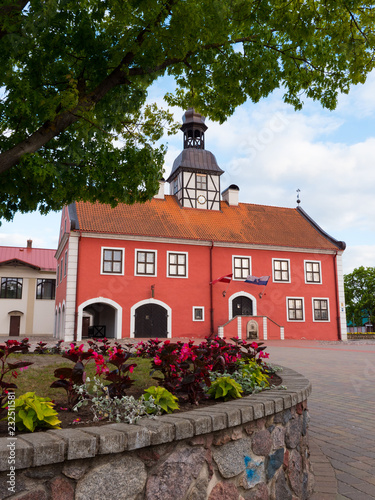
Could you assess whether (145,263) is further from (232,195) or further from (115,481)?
(115,481)

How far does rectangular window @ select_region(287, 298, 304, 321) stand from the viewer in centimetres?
2600

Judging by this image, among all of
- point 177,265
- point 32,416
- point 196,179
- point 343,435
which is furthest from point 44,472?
point 196,179

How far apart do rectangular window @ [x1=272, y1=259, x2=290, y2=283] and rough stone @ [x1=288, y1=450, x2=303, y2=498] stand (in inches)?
910

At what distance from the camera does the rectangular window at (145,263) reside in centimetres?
2339

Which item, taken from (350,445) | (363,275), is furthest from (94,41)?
(363,275)

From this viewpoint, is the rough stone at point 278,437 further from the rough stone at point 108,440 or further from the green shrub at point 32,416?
the green shrub at point 32,416

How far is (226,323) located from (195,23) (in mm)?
19571

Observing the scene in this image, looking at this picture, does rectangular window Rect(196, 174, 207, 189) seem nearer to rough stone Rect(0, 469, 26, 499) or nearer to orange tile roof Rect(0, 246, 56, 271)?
orange tile roof Rect(0, 246, 56, 271)

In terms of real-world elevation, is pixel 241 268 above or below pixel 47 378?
above

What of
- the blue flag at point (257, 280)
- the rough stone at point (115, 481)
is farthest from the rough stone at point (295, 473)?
the blue flag at point (257, 280)

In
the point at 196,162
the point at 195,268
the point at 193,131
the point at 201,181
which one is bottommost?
the point at 195,268

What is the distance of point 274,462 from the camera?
3092mm

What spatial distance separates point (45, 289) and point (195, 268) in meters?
16.0

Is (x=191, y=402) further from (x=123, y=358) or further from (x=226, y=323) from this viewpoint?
(x=226, y=323)
